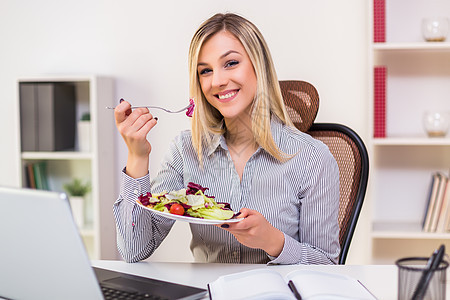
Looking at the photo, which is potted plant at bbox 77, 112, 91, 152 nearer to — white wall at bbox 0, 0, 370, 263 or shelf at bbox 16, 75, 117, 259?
shelf at bbox 16, 75, 117, 259

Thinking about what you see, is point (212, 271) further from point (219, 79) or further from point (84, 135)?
point (84, 135)

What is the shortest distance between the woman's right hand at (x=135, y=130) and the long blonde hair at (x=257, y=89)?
0.25 meters

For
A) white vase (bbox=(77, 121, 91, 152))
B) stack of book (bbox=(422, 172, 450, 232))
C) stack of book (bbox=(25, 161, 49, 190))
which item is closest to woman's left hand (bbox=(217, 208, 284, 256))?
stack of book (bbox=(422, 172, 450, 232))

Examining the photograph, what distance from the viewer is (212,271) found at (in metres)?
1.23

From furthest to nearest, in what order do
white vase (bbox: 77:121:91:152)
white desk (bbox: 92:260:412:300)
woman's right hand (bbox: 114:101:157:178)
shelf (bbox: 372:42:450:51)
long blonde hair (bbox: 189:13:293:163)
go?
white vase (bbox: 77:121:91:152)
shelf (bbox: 372:42:450:51)
long blonde hair (bbox: 189:13:293:163)
woman's right hand (bbox: 114:101:157:178)
white desk (bbox: 92:260:412:300)

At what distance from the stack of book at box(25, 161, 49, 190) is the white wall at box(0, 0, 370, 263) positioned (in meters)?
0.07

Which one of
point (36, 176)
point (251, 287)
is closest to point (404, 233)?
point (251, 287)

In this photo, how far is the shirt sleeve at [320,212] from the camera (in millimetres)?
1465

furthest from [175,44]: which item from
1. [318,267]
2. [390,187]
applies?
[318,267]

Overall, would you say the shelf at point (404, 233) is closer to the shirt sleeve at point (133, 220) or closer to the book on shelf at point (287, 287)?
the shirt sleeve at point (133, 220)

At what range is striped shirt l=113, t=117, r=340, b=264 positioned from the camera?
141 centimetres

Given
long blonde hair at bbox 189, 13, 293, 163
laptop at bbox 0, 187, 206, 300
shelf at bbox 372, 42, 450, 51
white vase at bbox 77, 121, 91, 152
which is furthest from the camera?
white vase at bbox 77, 121, 91, 152

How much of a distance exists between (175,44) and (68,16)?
0.59 meters

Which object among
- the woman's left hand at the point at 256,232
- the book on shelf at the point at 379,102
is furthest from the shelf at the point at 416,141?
the woman's left hand at the point at 256,232
